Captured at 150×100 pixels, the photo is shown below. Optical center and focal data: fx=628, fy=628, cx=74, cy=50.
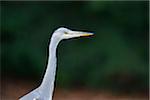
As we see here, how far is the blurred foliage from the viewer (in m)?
11.2

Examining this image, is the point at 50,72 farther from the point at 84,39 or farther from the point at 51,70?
the point at 84,39

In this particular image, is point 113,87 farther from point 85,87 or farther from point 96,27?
point 96,27

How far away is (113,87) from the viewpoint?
38.5ft

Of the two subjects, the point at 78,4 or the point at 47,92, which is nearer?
the point at 47,92

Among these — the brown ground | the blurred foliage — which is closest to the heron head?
the blurred foliage

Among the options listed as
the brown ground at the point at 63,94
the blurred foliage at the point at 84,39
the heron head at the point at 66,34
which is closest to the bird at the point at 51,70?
the heron head at the point at 66,34

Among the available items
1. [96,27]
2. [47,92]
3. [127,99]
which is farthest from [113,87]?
[47,92]

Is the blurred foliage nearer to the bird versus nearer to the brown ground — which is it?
the brown ground

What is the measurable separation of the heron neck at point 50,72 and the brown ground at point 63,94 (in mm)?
6492

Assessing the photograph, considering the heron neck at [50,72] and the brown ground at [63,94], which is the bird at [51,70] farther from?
the brown ground at [63,94]

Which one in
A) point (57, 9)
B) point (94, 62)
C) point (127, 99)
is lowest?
point (127, 99)

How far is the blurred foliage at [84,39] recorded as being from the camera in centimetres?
1117

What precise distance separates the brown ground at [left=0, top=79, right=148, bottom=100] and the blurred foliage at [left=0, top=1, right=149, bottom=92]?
0.90 ft

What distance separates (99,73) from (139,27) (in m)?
1.11
